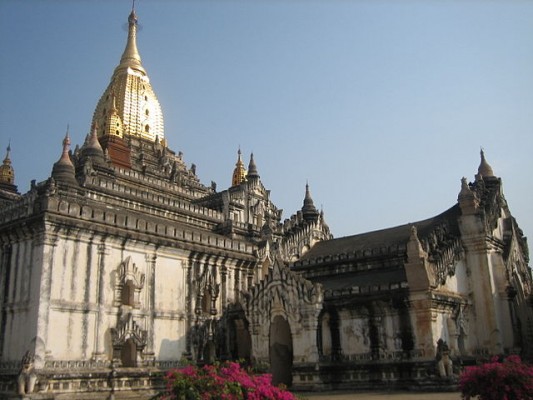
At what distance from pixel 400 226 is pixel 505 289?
22.9 feet

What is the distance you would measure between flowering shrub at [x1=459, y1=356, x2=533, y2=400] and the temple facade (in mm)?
8776

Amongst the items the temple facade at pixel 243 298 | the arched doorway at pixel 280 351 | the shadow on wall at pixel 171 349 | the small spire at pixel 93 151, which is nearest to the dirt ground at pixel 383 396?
the temple facade at pixel 243 298

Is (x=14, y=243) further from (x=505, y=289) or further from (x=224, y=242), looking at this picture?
(x=505, y=289)

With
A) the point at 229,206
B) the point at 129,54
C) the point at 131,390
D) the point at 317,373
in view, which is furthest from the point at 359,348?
the point at 129,54

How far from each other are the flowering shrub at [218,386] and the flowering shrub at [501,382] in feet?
17.9

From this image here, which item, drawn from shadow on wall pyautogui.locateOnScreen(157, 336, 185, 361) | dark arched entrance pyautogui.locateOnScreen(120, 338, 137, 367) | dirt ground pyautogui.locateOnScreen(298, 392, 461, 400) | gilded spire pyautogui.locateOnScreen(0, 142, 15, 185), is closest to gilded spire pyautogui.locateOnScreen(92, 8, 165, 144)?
gilded spire pyautogui.locateOnScreen(0, 142, 15, 185)

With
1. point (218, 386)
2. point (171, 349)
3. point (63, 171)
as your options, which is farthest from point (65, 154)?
point (218, 386)

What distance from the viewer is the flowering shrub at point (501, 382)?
14008 mm

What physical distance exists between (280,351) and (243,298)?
3.10 m

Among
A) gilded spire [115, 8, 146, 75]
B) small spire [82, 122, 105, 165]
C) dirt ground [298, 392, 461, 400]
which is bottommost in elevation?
dirt ground [298, 392, 461, 400]

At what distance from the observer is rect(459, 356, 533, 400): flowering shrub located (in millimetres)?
14008

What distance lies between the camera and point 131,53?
6862cm

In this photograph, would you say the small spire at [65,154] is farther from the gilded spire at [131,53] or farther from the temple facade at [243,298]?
the gilded spire at [131,53]

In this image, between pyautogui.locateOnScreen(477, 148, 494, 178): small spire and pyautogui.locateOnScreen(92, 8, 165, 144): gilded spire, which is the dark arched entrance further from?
pyautogui.locateOnScreen(92, 8, 165, 144): gilded spire
